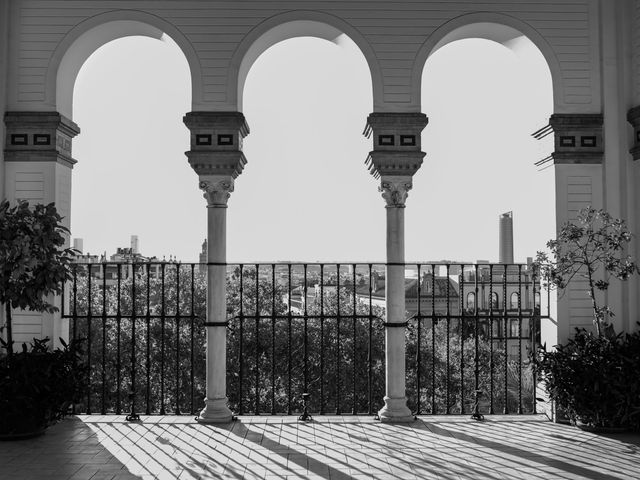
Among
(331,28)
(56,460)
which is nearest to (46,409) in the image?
(56,460)

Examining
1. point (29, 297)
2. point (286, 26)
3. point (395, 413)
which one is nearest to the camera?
point (29, 297)

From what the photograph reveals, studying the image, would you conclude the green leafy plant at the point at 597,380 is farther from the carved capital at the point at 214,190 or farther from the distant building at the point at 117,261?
the distant building at the point at 117,261

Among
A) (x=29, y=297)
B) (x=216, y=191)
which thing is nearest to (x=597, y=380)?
(x=216, y=191)

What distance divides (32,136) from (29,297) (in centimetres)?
177

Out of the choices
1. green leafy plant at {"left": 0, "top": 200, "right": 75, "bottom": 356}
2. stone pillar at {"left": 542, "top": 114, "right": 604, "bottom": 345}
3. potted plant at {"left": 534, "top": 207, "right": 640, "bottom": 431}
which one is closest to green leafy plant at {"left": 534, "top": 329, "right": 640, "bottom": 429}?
potted plant at {"left": 534, "top": 207, "right": 640, "bottom": 431}

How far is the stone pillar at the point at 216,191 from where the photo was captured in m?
6.71

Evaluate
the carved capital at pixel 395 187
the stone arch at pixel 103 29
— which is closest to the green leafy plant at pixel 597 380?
the carved capital at pixel 395 187

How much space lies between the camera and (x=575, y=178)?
6.81m

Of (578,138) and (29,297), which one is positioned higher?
Result: (578,138)

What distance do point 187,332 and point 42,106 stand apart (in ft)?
31.9

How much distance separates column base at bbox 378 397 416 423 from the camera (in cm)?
662

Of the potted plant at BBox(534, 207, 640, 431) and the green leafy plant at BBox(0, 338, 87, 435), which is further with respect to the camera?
the potted plant at BBox(534, 207, 640, 431)

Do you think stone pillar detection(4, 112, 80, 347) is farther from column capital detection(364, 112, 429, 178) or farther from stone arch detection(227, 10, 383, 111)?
column capital detection(364, 112, 429, 178)

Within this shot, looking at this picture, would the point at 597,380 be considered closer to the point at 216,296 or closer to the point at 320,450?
the point at 320,450
